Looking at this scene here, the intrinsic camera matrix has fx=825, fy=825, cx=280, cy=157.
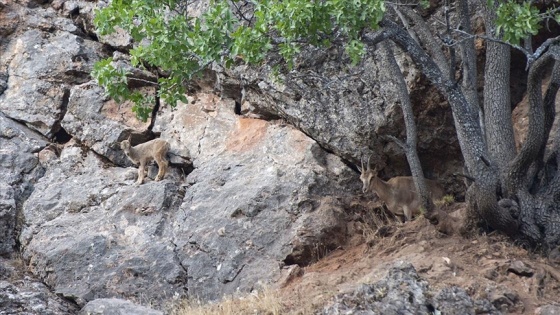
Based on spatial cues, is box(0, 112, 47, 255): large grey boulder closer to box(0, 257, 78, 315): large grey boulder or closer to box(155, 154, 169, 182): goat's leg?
box(0, 257, 78, 315): large grey boulder

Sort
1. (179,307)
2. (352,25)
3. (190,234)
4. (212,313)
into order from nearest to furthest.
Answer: (352,25), (212,313), (179,307), (190,234)

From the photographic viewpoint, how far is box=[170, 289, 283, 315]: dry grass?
1258 centimetres

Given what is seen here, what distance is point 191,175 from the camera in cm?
1698

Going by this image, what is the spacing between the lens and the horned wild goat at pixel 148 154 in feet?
56.1

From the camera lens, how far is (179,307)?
14.4m

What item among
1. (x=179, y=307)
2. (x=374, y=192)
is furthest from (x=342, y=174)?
(x=179, y=307)

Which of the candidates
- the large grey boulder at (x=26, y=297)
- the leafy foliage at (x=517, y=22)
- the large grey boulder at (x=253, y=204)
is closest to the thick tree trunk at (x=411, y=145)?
the large grey boulder at (x=253, y=204)

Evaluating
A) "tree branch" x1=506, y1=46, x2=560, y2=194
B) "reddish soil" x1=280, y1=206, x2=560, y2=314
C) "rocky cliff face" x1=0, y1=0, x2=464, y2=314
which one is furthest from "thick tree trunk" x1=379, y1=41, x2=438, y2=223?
"tree branch" x1=506, y1=46, x2=560, y2=194

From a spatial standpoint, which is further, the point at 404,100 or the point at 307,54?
the point at 307,54

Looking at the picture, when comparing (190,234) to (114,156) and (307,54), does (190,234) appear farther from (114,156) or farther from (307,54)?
(307,54)

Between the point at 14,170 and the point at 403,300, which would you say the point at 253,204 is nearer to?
the point at 403,300

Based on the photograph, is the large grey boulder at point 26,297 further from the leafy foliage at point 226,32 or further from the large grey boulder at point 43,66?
the large grey boulder at point 43,66

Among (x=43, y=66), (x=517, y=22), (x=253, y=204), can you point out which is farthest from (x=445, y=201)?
(x=43, y=66)

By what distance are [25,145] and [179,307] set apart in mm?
5789
